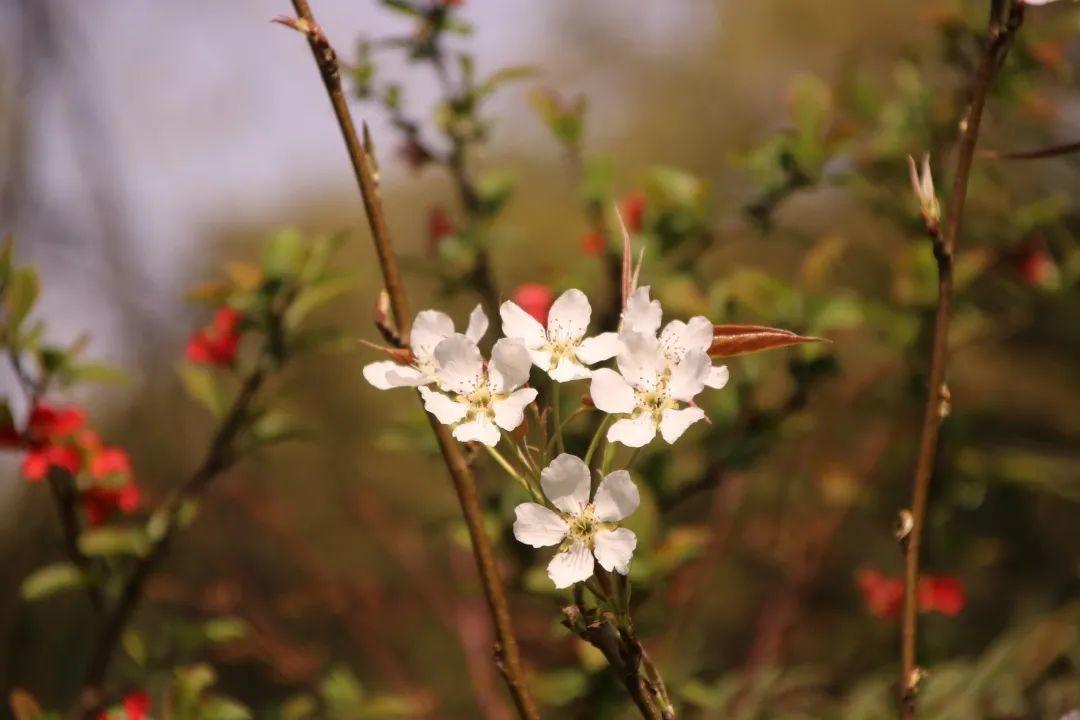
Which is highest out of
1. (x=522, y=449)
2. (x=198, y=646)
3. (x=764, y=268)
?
(x=764, y=268)

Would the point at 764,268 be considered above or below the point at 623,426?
above

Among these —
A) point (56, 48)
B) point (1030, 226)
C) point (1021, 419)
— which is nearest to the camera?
point (1030, 226)

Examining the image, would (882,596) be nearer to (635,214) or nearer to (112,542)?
(635,214)

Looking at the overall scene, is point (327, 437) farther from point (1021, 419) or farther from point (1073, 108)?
point (1073, 108)

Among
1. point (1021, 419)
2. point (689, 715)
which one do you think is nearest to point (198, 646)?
point (689, 715)

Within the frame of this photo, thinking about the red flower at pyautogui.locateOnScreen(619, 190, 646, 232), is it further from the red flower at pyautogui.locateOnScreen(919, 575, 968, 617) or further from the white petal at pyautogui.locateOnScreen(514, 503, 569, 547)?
the white petal at pyautogui.locateOnScreen(514, 503, 569, 547)

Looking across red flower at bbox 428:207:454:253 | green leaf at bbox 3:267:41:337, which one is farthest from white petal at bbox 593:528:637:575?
red flower at bbox 428:207:454:253

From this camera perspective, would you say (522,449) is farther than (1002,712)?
No

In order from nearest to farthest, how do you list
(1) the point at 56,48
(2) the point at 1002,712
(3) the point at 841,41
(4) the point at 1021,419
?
(2) the point at 1002,712
(4) the point at 1021,419
(3) the point at 841,41
(1) the point at 56,48
